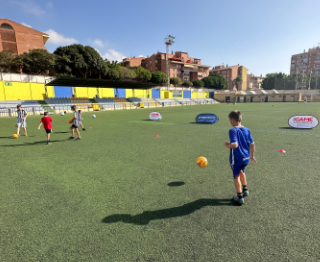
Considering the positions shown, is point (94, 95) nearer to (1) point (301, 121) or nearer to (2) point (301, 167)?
(1) point (301, 121)

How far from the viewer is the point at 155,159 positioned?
5.91 meters

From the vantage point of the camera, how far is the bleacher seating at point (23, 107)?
76.6 feet

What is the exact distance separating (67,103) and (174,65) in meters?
58.4

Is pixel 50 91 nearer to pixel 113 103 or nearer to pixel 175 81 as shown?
pixel 113 103

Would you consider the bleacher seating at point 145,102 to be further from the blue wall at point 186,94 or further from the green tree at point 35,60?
the green tree at point 35,60

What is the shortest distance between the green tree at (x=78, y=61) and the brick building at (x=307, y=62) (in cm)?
10684

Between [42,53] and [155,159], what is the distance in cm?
4088

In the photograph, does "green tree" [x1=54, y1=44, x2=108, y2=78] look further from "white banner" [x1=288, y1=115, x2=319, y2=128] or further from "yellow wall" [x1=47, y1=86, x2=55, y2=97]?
"white banner" [x1=288, y1=115, x2=319, y2=128]

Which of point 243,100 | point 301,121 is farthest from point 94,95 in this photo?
point 243,100

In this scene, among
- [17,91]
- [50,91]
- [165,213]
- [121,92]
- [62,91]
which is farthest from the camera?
[121,92]

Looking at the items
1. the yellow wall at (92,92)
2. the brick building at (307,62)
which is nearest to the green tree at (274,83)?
the brick building at (307,62)

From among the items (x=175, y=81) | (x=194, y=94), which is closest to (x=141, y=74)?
(x=175, y=81)

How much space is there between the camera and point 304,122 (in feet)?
35.2

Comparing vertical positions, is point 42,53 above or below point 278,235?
above
